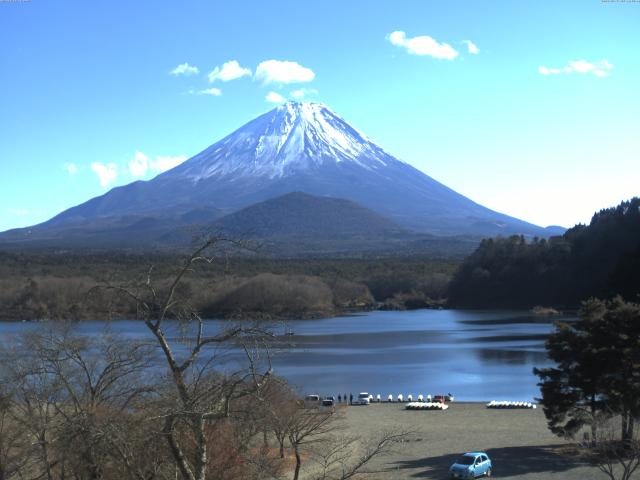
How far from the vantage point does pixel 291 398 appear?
455 inches

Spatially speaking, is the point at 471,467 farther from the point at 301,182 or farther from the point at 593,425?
the point at 301,182

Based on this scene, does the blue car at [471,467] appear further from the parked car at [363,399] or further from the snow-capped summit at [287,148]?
the snow-capped summit at [287,148]

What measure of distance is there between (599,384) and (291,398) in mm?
4507

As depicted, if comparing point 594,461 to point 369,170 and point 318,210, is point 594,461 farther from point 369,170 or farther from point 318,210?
point 369,170

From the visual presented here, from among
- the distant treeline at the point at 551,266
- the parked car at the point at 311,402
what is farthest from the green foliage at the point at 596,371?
the distant treeline at the point at 551,266

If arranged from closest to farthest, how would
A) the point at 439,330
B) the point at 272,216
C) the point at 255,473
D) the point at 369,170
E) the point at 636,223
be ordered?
the point at 255,473 → the point at 439,330 → the point at 636,223 → the point at 272,216 → the point at 369,170

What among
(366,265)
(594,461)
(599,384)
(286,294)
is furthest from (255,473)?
(366,265)

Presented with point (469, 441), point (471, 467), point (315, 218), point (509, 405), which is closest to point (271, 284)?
point (509, 405)

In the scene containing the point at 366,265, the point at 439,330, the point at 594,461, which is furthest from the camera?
the point at 366,265

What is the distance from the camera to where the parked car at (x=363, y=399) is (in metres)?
19.2

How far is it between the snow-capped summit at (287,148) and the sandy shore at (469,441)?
4598 inches

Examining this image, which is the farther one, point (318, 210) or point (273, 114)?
point (273, 114)

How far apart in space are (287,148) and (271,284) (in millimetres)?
88417

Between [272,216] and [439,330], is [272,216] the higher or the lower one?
the higher one
